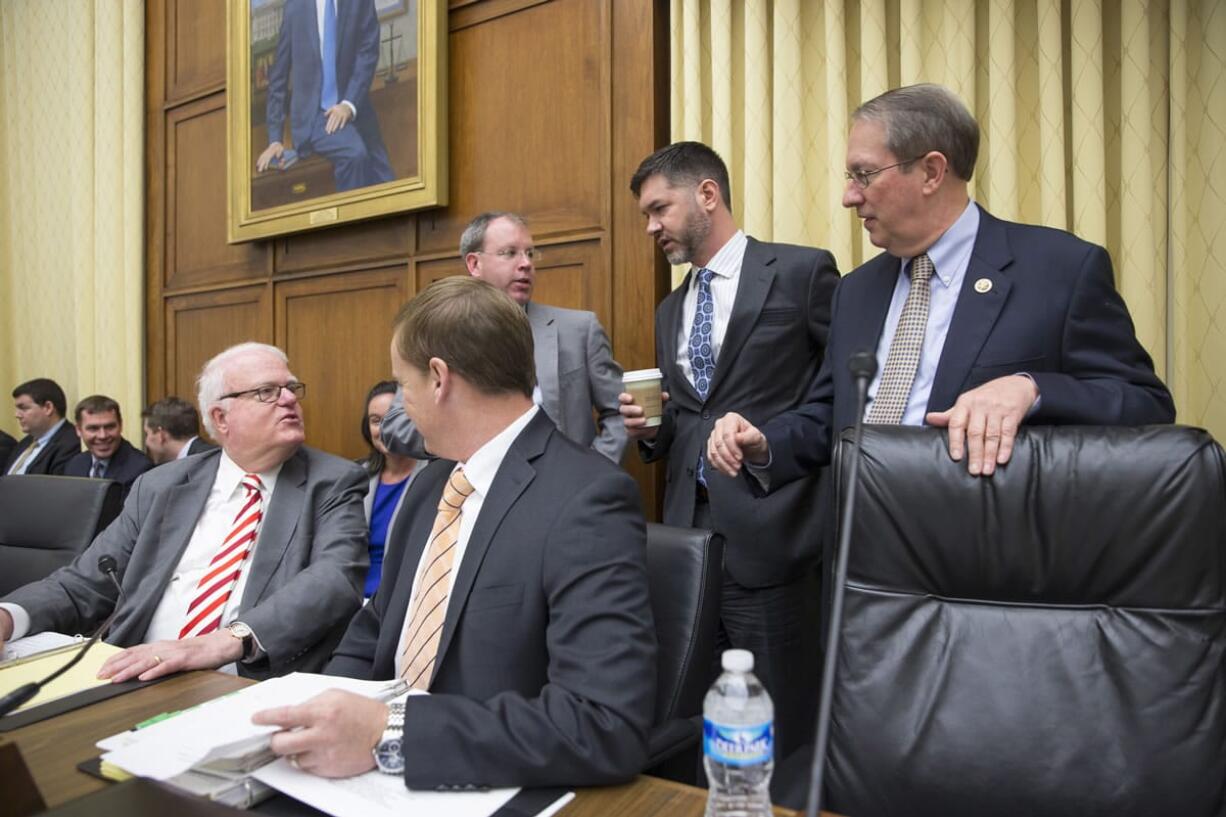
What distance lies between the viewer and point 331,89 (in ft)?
13.5

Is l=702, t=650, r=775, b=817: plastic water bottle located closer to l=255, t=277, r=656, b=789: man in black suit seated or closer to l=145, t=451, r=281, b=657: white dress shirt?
l=255, t=277, r=656, b=789: man in black suit seated

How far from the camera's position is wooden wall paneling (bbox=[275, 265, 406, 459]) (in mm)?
4035

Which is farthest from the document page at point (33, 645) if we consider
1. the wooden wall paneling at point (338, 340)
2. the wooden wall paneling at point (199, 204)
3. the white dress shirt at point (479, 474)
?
the wooden wall paneling at point (199, 204)

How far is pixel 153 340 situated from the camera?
5.11m

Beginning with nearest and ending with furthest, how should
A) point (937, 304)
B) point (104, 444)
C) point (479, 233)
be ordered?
point (937, 304), point (479, 233), point (104, 444)

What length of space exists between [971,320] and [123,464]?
4215 millimetres

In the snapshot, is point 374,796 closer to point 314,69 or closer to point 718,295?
point 718,295

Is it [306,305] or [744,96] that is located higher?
[744,96]

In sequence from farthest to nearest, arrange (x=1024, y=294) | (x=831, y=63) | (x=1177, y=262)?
(x=831, y=63)
(x=1177, y=262)
(x=1024, y=294)

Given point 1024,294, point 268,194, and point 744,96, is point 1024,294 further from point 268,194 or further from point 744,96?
point 268,194

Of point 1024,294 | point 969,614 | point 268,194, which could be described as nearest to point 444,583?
point 969,614

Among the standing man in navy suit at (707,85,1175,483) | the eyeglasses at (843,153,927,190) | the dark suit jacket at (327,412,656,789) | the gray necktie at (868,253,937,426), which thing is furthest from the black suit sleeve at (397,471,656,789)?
the eyeglasses at (843,153,927,190)

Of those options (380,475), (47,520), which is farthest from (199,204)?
(47,520)

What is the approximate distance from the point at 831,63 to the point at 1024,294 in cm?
158
